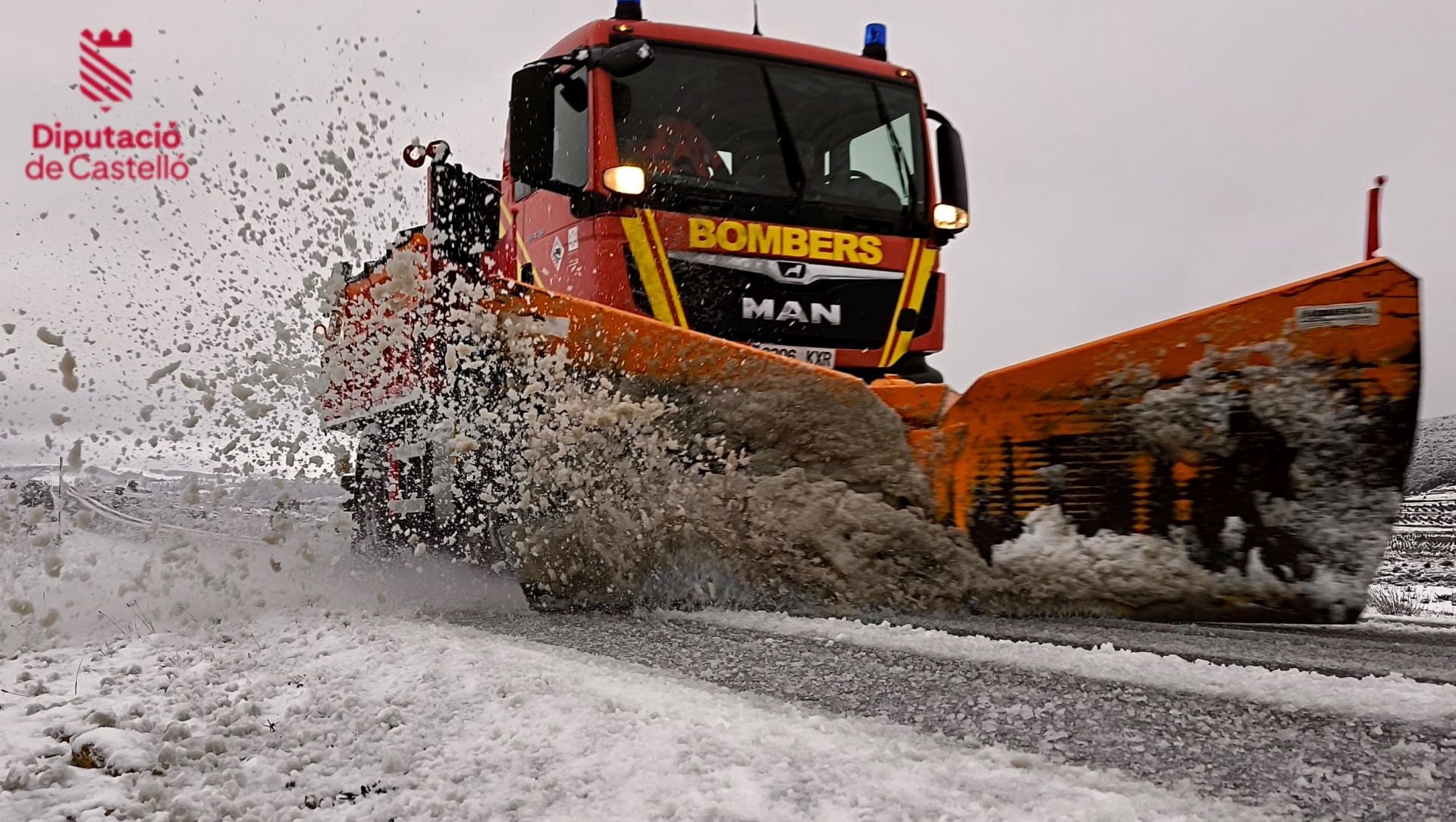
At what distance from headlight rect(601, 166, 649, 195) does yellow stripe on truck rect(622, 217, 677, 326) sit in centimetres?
12

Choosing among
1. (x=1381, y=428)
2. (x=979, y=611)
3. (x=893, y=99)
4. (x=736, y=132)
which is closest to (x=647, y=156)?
(x=736, y=132)

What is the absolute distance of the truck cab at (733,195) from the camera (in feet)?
12.8

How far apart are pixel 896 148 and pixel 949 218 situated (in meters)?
0.43

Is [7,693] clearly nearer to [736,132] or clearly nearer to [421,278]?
[421,278]

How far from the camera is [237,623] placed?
118 inches

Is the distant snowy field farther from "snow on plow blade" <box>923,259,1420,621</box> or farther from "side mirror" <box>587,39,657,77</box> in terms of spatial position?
"side mirror" <box>587,39,657,77</box>

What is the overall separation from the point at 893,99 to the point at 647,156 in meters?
1.45

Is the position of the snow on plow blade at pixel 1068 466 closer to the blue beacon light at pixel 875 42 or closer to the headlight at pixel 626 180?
the headlight at pixel 626 180

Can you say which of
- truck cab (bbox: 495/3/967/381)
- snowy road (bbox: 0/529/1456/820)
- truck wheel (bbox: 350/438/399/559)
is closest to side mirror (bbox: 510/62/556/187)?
truck cab (bbox: 495/3/967/381)

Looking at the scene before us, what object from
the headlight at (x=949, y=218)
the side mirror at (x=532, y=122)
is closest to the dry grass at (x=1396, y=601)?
the headlight at (x=949, y=218)

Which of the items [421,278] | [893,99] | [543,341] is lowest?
[543,341]

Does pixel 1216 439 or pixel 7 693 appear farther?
pixel 1216 439

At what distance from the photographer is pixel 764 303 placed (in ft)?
13.1

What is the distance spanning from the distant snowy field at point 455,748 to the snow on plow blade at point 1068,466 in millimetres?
921
